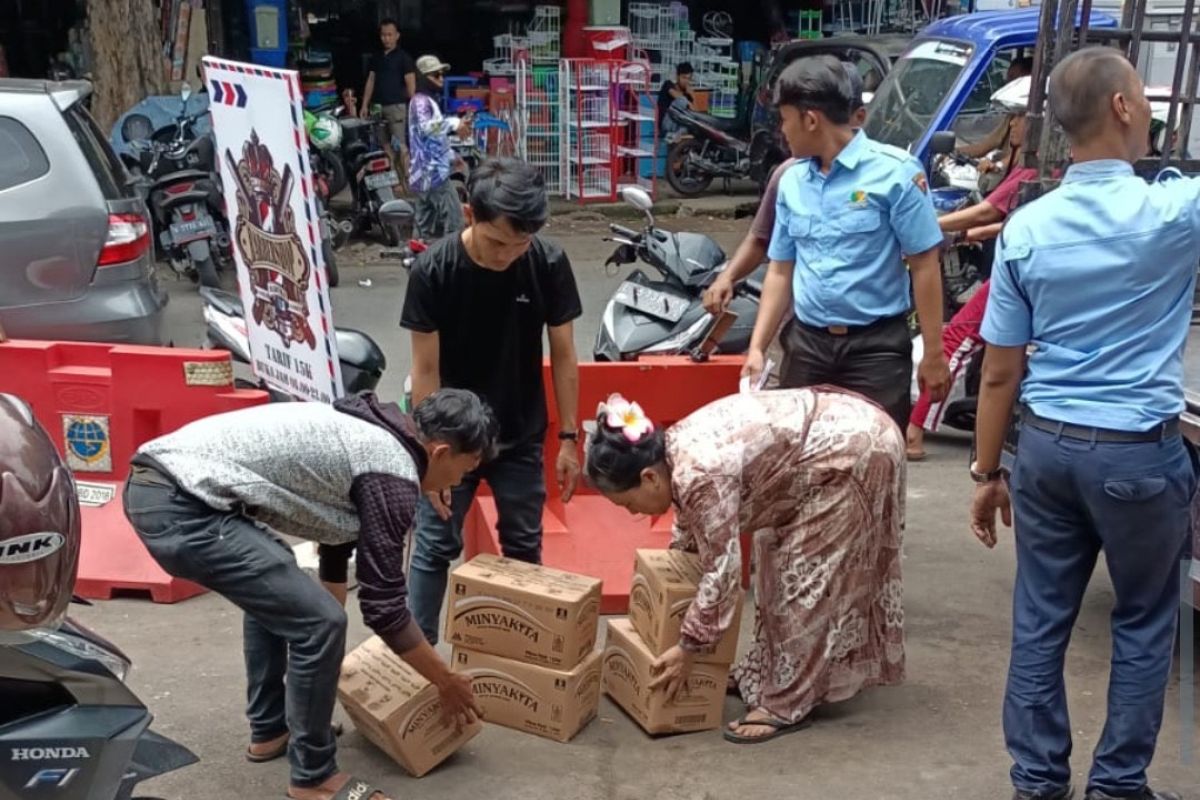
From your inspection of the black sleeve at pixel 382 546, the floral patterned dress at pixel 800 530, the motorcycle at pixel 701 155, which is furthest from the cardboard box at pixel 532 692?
the motorcycle at pixel 701 155

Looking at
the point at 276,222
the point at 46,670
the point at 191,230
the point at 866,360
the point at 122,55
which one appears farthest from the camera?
the point at 122,55

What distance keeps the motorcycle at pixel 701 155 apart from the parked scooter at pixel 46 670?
39.8 feet

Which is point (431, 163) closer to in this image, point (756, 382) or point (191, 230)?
point (191, 230)

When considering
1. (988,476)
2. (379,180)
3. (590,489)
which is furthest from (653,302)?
(379,180)

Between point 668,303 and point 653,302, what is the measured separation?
0.24 ft

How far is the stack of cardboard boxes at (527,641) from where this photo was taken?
3900 mm

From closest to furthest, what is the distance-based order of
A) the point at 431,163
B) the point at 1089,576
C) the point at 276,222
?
1. the point at 1089,576
2. the point at 276,222
3. the point at 431,163

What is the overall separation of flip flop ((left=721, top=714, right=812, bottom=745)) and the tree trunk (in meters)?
9.34

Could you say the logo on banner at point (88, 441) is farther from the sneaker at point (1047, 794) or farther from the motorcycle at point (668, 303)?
the sneaker at point (1047, 794)

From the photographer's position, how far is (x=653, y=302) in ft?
21.8

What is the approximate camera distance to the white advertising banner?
4863mm

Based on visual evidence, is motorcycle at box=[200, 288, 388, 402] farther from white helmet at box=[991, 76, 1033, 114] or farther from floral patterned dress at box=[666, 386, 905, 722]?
white helmet at box=[991, 76, 1033, 114]

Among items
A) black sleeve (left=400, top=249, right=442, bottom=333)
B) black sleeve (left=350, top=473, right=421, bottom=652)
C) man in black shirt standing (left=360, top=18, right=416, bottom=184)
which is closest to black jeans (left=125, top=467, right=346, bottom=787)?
black sleeve (left=350, top=473, right=421, bottom=652)

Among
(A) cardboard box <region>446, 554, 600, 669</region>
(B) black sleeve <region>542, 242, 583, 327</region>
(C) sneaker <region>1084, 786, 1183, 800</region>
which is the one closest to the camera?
(C) sneaker <region>1084, 786, 1183, 800</region>
